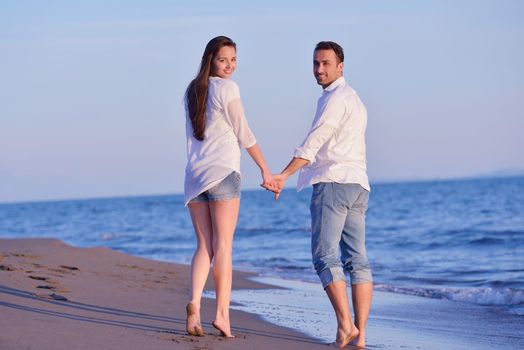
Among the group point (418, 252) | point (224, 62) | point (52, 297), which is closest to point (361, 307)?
point (224, 62)

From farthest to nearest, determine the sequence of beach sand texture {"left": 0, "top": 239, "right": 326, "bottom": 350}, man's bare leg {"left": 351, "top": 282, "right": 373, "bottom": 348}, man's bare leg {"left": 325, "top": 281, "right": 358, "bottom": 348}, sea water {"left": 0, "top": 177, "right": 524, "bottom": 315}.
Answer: sea water {"left": 0, "top": 177, "right": 524, "bottom": 315} → man's bare leg {"left": 351, "top": 282, "right": 373, "bottom": 348} → man's bare leg {"left": 325, "top": 281, "right": 358, "bottom": 348} → beach sand texture {"left": 0, "top": 239, "right": 326, "bottom": 350}

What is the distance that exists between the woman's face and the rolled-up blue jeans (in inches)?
36.1

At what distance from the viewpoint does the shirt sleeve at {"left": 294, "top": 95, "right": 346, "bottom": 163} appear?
4.97 m

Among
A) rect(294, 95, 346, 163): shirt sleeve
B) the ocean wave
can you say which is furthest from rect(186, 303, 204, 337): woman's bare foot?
the ocean wave

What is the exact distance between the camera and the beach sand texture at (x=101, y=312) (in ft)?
14.9

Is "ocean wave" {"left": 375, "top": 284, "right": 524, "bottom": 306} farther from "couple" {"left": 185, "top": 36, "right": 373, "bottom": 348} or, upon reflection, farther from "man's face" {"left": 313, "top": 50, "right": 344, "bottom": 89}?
"man's face" {"left": 313, "top": 50, "right": 344, "bottom": 89}

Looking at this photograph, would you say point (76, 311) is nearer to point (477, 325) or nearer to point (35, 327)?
point (35, 327)

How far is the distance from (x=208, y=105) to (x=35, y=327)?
A: 5.44 ft

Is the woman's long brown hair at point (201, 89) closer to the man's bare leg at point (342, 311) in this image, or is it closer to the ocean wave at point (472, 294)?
the man's bare leg at point (342, 311)

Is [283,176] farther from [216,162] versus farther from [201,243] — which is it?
[201,243]

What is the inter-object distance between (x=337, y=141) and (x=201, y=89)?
90 cm

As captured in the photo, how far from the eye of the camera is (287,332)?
5695 millimetres

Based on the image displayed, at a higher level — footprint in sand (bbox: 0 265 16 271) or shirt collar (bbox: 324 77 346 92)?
shirt collar (bbox: 324 77 346 92)

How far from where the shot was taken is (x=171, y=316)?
612 centimetres
